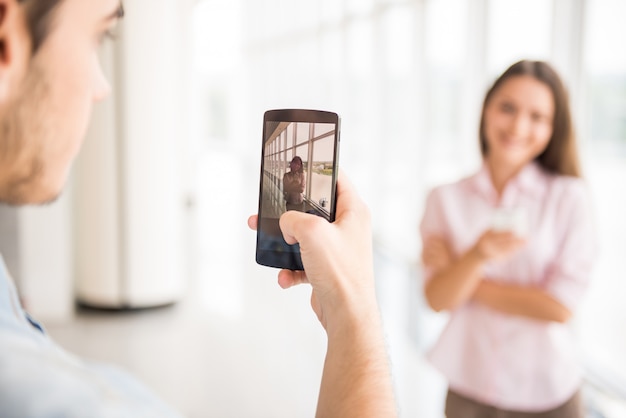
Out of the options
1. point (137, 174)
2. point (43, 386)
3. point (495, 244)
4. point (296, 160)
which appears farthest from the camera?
point (137, 174)

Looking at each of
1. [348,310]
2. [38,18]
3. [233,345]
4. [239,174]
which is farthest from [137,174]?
[38,18]

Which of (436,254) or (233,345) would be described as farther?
(233,345)

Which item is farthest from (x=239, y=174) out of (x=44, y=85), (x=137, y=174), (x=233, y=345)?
(x=137, y=174)

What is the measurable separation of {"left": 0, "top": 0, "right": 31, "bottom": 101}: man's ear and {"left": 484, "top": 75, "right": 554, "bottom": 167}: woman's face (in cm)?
105

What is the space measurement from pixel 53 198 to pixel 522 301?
106cm

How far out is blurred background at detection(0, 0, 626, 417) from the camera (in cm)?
218

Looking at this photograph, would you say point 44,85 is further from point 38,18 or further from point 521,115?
point 521,115

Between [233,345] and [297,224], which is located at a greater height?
[297,224]

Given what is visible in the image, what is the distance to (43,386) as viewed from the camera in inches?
16.1

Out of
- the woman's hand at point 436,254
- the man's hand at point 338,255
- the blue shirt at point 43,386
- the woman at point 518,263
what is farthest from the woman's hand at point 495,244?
the blue shirt at point 43,386

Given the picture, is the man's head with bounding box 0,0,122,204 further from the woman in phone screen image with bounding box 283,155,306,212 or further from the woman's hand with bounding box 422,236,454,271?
the woman's hand with bounding box 422,236,454,271

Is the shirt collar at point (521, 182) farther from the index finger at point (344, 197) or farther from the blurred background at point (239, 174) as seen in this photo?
the index finger at point (344, 197)

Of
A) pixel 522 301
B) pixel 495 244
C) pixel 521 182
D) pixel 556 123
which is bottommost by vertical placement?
pixel 522 301

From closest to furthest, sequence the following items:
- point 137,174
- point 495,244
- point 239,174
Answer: point 495,244 → point 239,174 → point 137,174
